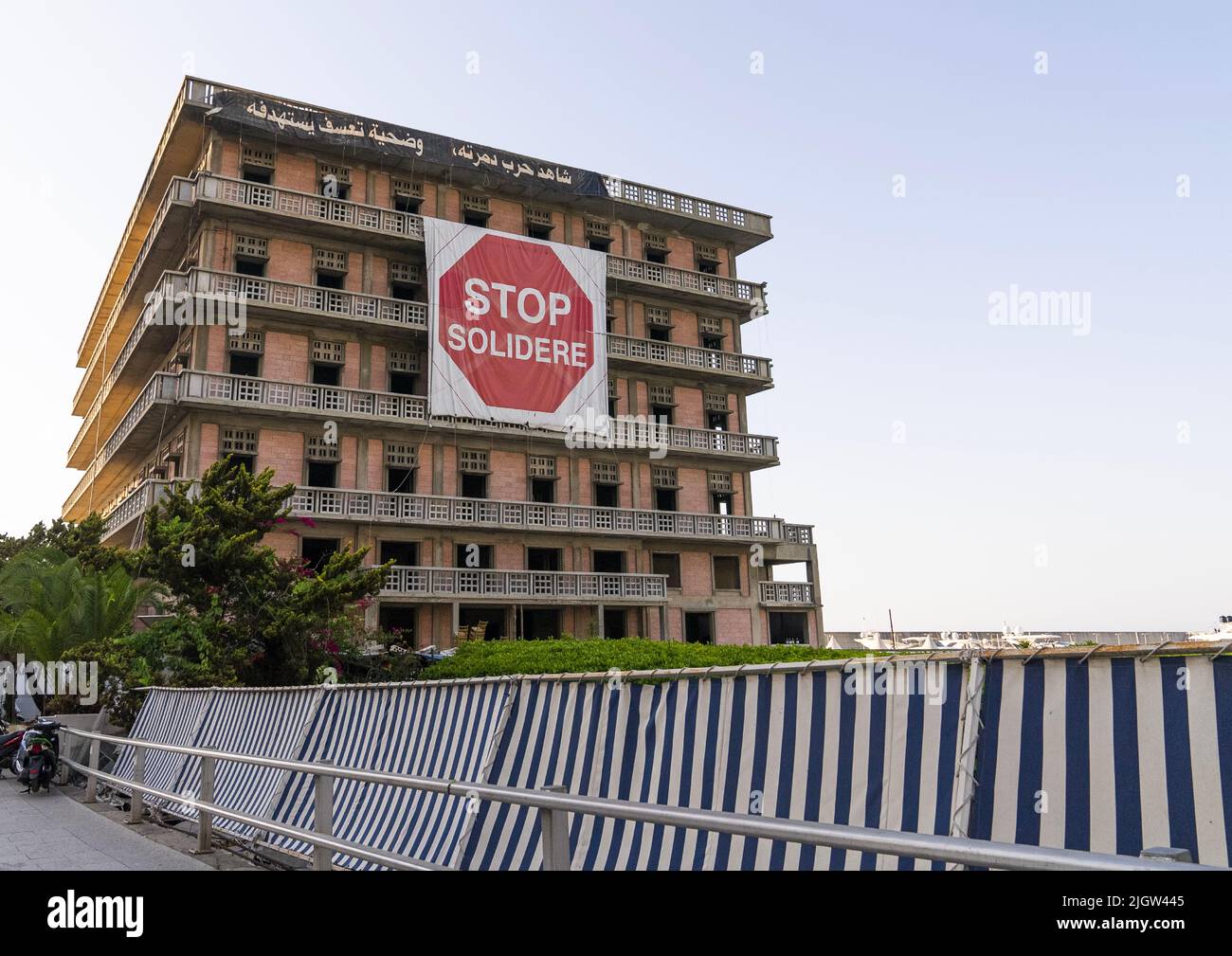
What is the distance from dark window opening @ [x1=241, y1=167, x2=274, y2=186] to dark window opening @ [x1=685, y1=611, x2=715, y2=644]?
20.6 metres

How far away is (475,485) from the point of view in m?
30.7

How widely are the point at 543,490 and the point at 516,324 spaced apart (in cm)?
598

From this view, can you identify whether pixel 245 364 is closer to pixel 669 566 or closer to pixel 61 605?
pixel 61 605

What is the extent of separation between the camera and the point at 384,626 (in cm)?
2742

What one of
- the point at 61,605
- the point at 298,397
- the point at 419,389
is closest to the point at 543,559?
the point at 419,389

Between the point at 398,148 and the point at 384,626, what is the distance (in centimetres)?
1599

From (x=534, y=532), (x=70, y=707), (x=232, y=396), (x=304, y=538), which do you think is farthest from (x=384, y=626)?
(x=70, y=707)

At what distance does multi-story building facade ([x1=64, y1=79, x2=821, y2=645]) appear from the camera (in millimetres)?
26828

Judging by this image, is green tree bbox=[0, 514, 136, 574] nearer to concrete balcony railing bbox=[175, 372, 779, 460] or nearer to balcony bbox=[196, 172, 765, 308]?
concrete balcony railing bbox=[175, 372, 779, 460]

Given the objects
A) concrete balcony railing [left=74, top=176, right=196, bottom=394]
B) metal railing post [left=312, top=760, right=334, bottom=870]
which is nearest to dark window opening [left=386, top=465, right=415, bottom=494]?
concrete balcony railing [left=74, top=176, right=196, bottom=394]

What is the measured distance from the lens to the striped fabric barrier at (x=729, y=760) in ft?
13.9
